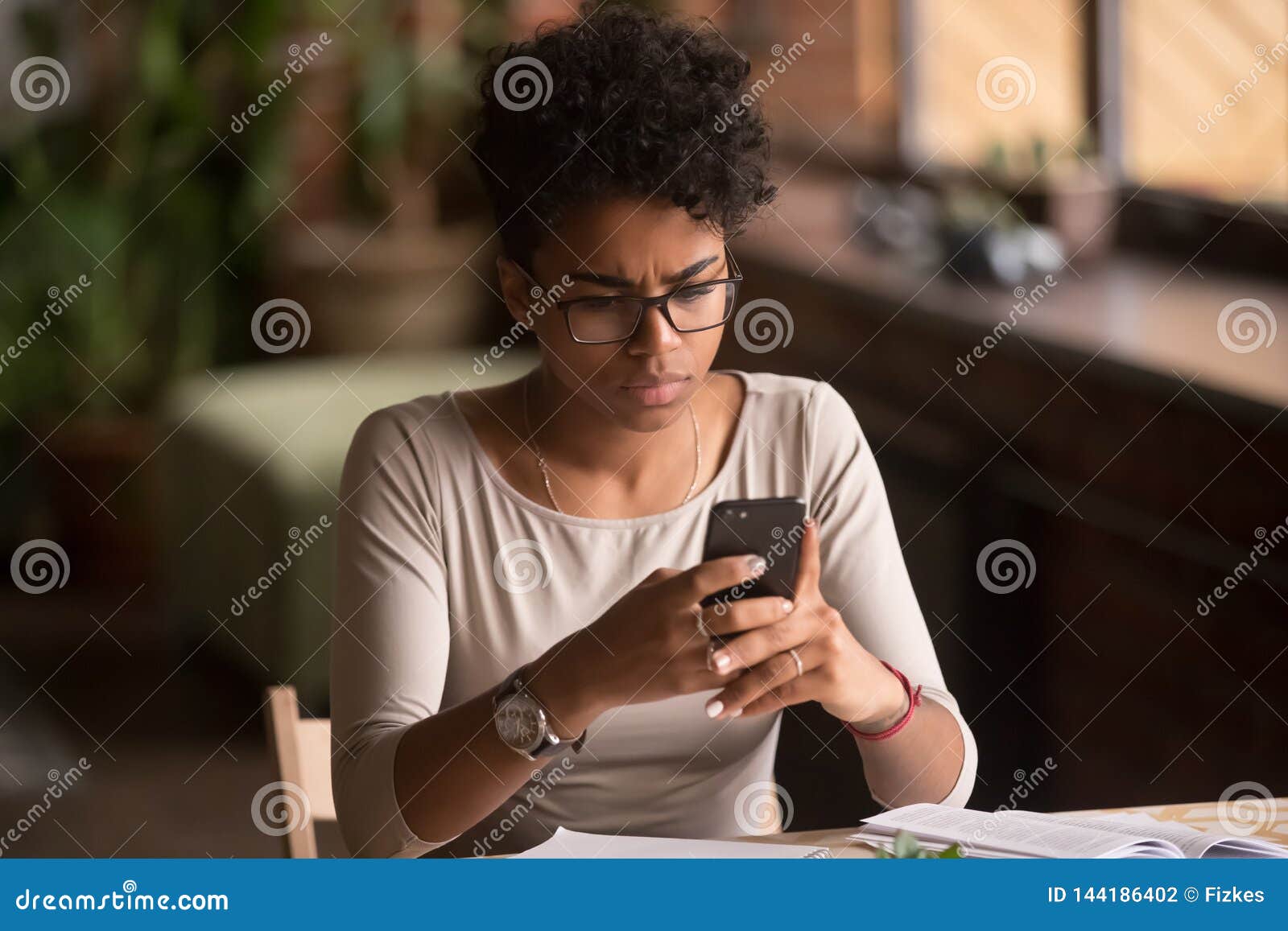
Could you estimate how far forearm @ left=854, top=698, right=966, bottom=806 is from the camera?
1.12 m

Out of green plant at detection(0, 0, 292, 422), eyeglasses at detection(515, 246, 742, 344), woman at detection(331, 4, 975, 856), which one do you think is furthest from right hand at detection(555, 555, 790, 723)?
green plant at detection(0, 0, 292, 422)

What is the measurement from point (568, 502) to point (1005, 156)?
120cm

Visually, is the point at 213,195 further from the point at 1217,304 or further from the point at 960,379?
the point at 1217,304

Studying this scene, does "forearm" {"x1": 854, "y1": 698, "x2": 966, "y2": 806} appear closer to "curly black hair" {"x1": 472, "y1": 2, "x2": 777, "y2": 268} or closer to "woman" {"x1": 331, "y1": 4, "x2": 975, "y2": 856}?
"woman" {"x1": 331, "y1": 4, "x2": 975, "y2": 856}

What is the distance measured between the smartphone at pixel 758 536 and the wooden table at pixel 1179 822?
193 mm

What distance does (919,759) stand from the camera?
1.13m

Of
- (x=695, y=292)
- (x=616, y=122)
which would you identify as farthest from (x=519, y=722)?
(x=616, y=122)

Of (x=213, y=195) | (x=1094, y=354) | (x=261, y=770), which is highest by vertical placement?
(x=213, y=195)

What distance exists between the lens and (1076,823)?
1.03 metres

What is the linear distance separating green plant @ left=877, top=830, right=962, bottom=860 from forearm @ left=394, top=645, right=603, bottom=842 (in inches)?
9.2

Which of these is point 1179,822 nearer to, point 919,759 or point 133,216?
point 919,759

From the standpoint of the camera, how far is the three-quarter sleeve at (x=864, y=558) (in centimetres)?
116

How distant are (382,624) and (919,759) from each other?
0.45 m
